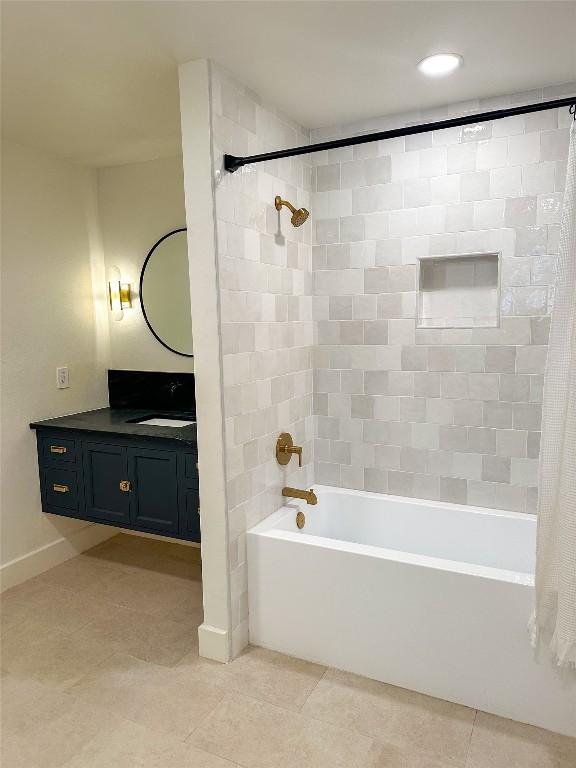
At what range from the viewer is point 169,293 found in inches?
137

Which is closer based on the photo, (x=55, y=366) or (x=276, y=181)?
(x=276, y=181)

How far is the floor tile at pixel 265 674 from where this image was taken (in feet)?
7.20

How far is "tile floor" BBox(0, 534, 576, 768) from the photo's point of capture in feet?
6.19

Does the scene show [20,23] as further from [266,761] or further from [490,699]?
[490,699]

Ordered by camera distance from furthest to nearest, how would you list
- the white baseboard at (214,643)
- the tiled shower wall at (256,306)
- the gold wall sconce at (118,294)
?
the gold wall sconce at (118,294) → the white baseboard at (214,643) → the tiled shower wall at (256,306)

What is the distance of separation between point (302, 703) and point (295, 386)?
4.65ft

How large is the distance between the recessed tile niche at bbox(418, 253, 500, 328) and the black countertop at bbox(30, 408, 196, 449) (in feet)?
4.40

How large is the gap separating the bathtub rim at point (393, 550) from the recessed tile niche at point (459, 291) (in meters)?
0.89

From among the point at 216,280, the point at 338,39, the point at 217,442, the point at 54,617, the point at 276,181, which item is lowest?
the point at 54,617

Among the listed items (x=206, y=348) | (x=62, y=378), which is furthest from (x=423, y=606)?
(x=62, y=378)

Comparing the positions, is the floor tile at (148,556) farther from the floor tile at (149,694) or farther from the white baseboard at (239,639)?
the floor tile at (149,694)

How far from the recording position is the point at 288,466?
282 centimetres

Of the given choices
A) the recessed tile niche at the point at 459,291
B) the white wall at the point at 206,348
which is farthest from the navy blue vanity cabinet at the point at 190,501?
the recessed tile niche at the point at 459,291

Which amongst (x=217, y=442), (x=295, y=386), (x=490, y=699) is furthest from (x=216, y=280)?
(x=490, y=699)
